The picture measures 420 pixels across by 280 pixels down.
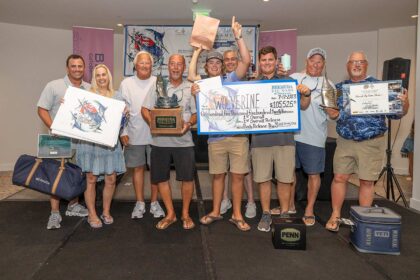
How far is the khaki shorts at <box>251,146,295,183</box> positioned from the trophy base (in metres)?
0.67

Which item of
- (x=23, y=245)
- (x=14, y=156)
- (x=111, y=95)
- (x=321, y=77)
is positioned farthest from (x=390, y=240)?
(x=14, y=156)

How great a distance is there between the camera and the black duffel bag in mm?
2766

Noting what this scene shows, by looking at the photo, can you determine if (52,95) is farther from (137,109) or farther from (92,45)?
(92,45)

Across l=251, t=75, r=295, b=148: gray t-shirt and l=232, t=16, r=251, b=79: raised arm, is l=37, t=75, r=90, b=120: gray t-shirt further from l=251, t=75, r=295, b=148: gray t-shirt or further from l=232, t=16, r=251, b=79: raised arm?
l=251, t=75, r=295, b=148: gray t-shirt

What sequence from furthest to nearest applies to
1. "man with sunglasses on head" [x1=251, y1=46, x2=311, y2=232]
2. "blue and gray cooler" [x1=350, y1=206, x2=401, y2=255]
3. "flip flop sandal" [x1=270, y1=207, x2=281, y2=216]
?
"flip flop sandal" [x1=270, y1=207, x2=281, y2=216]
"man with sunglasses on head" [x1=251, y1=46, x2=311, y2=232]
"blue and gray cooler" [x1=350, y1=206, x2=401, y2=255]

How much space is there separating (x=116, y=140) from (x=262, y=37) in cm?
423

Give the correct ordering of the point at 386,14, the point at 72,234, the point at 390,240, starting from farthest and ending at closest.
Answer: the point at 386,14, the point at 72,234, the point at 390,240

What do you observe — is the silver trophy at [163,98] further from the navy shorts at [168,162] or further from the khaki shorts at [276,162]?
the khaki shorts at [276,162]

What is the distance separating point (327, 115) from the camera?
2855mm

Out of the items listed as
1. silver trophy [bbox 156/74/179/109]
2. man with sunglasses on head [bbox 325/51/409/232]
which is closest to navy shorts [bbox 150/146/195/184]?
silver trophy [bbox 156/74/179/109]

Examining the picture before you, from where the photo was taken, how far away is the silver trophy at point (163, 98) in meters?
2.71

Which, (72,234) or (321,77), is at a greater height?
(321,77)

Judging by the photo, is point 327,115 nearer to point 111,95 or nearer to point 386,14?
point 111,95

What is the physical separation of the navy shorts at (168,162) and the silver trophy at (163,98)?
0.37 metres
